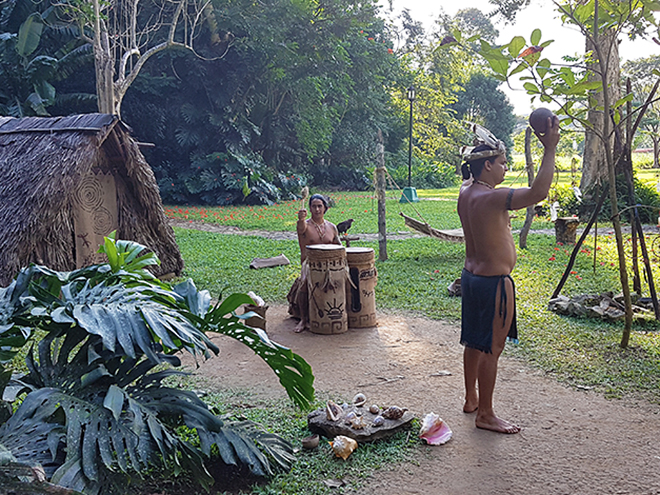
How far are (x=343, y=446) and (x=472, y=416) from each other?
1.06 metres

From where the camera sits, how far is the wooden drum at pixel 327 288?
566 cm

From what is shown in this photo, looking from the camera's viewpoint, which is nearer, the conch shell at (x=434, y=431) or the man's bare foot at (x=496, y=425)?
the conch shell at (x=434, y=431)

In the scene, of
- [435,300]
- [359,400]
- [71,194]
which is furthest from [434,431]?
[71,194]

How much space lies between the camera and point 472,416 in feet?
12.4

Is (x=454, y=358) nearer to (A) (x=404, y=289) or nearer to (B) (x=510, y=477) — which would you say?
(B) (x=510, y=477)

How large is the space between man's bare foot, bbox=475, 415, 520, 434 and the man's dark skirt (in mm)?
443

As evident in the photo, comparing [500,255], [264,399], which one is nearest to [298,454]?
[264,399]

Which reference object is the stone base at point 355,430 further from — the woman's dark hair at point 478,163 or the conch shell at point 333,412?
the woman's dark hair at point 478,163

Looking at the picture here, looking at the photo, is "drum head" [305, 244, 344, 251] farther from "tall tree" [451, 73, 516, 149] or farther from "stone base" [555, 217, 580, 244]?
"tall tree" [451, 73, 516, 149]

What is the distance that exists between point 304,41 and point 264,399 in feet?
57.0

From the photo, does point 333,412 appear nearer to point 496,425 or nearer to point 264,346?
point 264,346

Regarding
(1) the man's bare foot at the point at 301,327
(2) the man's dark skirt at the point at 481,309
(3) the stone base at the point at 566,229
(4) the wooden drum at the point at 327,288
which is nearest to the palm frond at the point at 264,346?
(2) the man's dark skirt at the point at 481,309

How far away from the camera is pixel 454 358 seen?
497 centimetres

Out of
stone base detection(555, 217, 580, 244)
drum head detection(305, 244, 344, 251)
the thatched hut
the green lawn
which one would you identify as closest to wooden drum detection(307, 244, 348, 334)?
drum head detection(305, 244, 344, 251)
